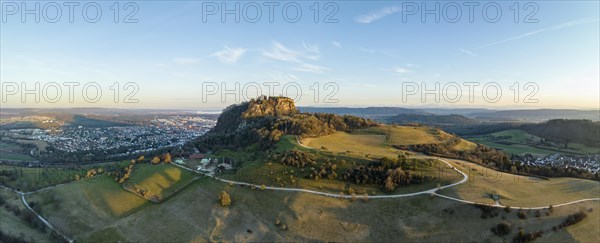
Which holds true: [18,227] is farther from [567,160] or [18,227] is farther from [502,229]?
[567,160]

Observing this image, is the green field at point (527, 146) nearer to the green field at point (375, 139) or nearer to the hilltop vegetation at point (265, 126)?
the green field at point (375, 139)

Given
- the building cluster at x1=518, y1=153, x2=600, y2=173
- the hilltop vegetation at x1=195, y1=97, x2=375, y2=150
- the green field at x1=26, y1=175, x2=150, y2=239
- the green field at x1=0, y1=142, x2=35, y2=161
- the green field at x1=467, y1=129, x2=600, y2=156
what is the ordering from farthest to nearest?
1. the green field at x1=0, y1=142, x2=35, y2=161
2. the green field at x1=467, y1=129, x2=600, y2=156
3. the hilltop vegetation at x1=195, y1=97, x2=375, y2=150
4. the building cluster at x1=518, y1=153, x2=600, y2=173
5. the green field at x1=26, y1=175, x2=150, y2=239

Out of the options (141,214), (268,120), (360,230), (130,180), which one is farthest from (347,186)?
(268,120)

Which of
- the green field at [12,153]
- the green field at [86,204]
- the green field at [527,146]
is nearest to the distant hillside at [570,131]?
the green field at [527,146]

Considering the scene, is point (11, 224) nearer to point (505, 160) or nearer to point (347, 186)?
point (347, 186)

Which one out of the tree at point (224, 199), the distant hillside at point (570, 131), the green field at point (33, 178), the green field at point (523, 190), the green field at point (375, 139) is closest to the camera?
the green field at point (523, 190)

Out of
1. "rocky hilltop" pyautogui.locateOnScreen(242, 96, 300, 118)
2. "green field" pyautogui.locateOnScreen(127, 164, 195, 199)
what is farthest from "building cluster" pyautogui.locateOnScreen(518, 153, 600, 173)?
"green field" pyautogui.locateOnScreen(127, 164, 195, 199)

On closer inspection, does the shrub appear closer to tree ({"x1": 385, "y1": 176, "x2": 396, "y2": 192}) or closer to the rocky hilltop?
tree ({"x1": 385, "y1": 176, "x2": 396, "y2": 192})
